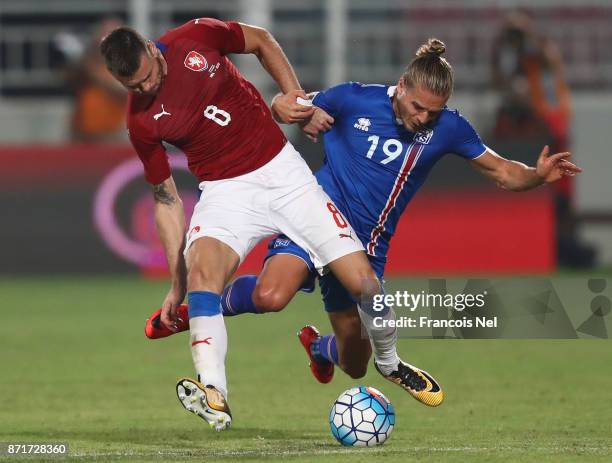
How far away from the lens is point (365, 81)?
17.4 meters

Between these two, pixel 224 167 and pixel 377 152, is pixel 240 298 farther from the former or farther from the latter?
pixel 377 152

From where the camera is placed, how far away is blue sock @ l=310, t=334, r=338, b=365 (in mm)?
7812

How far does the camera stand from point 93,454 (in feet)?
20.2

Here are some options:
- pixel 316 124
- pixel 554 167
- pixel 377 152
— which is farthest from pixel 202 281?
pixel 554 167

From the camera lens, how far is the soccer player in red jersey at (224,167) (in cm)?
683

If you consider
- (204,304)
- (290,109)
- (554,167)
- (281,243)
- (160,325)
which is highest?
(290,109)

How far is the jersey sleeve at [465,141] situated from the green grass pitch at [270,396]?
144 centimetres

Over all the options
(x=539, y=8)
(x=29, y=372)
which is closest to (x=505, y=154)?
(x=539, y=8)

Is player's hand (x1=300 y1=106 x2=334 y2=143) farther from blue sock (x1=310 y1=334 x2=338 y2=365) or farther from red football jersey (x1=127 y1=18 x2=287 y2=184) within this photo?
blue sock (x1=310 y1=334 x2=338 y2=365)

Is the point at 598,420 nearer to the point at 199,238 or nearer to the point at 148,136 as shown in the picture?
the point at 199,238

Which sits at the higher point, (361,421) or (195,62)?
(195,62)

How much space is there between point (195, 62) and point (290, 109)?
22.4 inches

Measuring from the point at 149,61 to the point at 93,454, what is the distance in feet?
6.18

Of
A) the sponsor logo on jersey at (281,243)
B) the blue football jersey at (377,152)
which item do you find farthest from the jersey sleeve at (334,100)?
the sponsor logo on jersey at (281,243)
